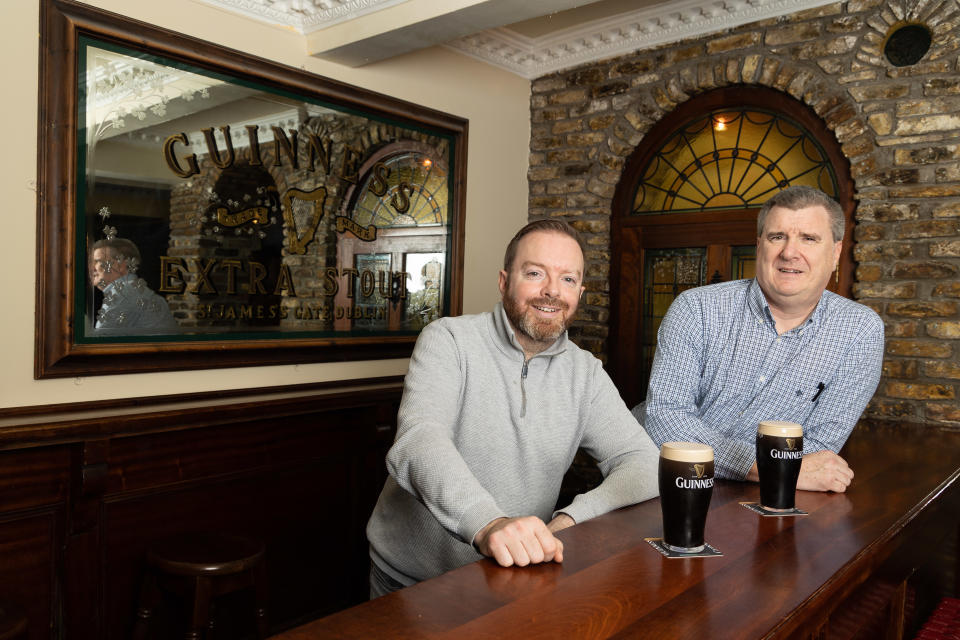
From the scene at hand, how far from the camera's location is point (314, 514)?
11.4 feet

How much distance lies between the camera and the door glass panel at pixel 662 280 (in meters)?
4.23

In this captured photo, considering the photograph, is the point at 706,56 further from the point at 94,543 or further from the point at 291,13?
the point at 94,543

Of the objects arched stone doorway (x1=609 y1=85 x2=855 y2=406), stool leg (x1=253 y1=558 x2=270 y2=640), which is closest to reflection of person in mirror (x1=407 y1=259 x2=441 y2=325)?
arched stone doorway (x1=609 y1=85 x2=855 y2=406)

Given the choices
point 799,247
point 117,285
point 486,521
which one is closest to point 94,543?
point 117,285

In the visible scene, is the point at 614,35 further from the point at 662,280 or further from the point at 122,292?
the point at 122,292

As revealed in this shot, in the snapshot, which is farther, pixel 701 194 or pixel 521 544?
pixel 701 194

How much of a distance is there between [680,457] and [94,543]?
2.35 meters

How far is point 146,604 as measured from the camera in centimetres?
266

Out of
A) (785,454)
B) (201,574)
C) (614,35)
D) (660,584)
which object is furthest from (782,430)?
(614,35)

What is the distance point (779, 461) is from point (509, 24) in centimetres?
294

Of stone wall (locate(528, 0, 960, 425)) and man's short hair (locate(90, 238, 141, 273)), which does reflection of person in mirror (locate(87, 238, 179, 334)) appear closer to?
man's short hair (locate(90, 238, 141, 273))

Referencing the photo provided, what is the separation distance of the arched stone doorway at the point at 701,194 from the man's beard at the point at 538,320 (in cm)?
232

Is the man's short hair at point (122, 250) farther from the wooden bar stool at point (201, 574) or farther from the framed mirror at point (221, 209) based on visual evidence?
the wooden bar stool at point (201, 574)

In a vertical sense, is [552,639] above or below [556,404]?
below
